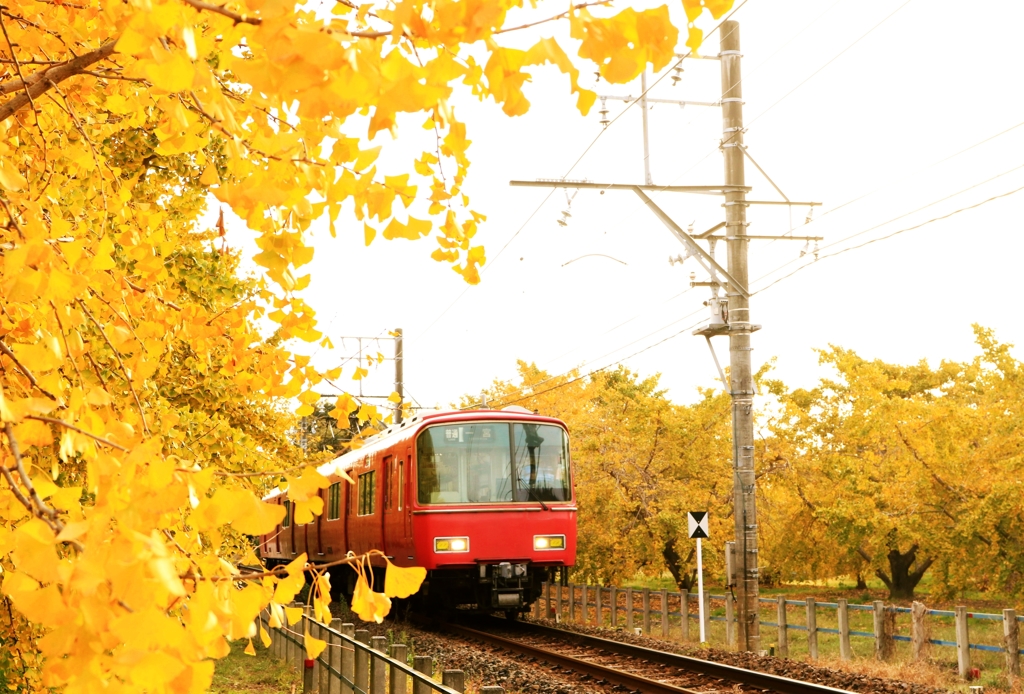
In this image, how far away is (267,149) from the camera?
2.01 metres

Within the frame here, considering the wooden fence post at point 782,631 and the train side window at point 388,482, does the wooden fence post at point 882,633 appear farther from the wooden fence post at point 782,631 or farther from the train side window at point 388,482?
the train side window at point 388,482

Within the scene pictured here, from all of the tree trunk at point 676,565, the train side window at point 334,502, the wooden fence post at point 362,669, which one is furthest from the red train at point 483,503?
the tree trunk at point 676,565

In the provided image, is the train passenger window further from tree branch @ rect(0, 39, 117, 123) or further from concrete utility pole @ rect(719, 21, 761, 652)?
tree branch @ rect(0, 39, 117, 123)

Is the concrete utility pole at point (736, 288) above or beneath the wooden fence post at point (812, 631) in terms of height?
above

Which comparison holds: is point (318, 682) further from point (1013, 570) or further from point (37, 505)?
point (1013, 570)

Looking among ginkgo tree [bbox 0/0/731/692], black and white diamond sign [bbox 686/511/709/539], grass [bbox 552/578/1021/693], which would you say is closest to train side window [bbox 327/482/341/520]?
grass [bbox 552/578/1021/693]

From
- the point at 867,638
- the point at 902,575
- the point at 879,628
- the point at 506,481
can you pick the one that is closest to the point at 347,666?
the point at 506,481

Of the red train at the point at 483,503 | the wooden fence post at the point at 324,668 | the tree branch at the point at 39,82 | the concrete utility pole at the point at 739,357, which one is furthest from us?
the red train at the point at 483,503

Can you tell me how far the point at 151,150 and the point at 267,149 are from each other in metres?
5.80

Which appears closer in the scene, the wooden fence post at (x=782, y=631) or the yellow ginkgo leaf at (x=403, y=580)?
the yellow ginkgo leaf at (x=403, y=580)

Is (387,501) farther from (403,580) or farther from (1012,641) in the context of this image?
(403,580)

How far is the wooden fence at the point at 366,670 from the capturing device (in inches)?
208

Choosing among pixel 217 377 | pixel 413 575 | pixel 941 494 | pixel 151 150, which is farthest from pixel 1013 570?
pixel 413 575

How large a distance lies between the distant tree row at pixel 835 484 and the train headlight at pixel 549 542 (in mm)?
4263
